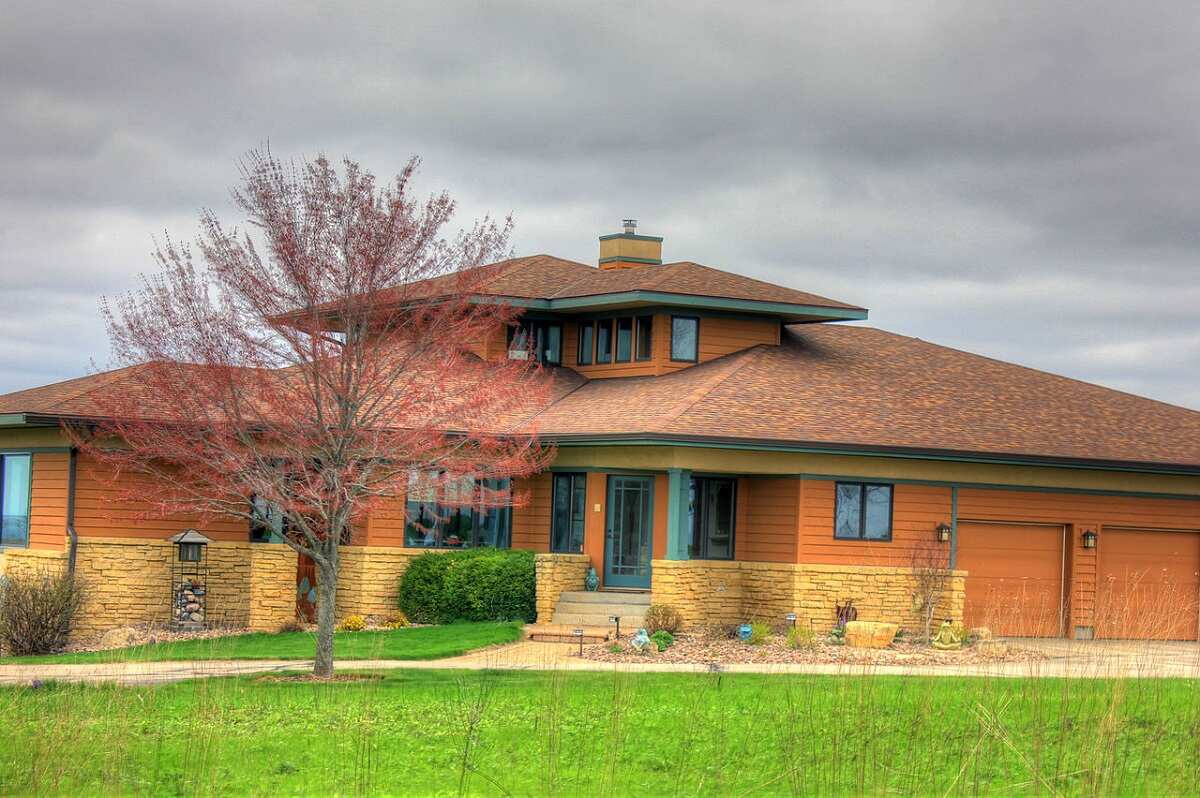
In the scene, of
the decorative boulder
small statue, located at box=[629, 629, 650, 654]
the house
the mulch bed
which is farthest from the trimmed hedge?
the decorative boulder

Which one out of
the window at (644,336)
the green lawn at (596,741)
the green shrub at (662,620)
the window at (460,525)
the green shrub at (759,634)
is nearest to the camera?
the green lawn at (596,741)

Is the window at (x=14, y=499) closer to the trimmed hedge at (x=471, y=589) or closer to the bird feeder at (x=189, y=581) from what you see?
the bird feeder at (x=189, y=581)

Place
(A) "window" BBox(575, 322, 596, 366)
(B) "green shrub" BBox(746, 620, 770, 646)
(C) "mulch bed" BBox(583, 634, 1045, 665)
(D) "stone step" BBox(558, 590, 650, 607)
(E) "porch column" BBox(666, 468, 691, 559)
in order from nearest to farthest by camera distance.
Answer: (C) "mulch bed" BBox(583, 634, 1045, 665) < (B) "green shrub" BBox(746, 620, 770, 646) < (E) "porch column" BBox(666, 468, 691, 559) < (D) "stone step" BBox(558, 590, 650, 607) < (A) "window" BBox(575, 322, 596, 366)

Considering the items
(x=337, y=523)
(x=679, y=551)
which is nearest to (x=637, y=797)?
(x=337, y=523)

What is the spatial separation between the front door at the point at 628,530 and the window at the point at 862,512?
3609mm

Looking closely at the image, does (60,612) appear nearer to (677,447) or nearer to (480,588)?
(480,588)

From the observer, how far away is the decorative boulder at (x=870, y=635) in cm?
2483

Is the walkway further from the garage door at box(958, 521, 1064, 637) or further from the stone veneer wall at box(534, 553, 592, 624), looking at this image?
the garage door at box(958, 521, 1064, 637)

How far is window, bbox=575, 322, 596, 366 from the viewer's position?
33.7 m

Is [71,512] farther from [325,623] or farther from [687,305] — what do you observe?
[687,305]

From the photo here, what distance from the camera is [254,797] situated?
11.9 meters

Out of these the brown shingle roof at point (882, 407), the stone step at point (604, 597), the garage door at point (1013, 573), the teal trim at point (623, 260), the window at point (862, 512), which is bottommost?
the stone step at point (604, 597)

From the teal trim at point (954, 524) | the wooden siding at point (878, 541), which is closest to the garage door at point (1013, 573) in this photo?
the teal trim at point (954, 524)

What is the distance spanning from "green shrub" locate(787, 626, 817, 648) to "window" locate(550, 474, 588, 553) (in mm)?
5809
